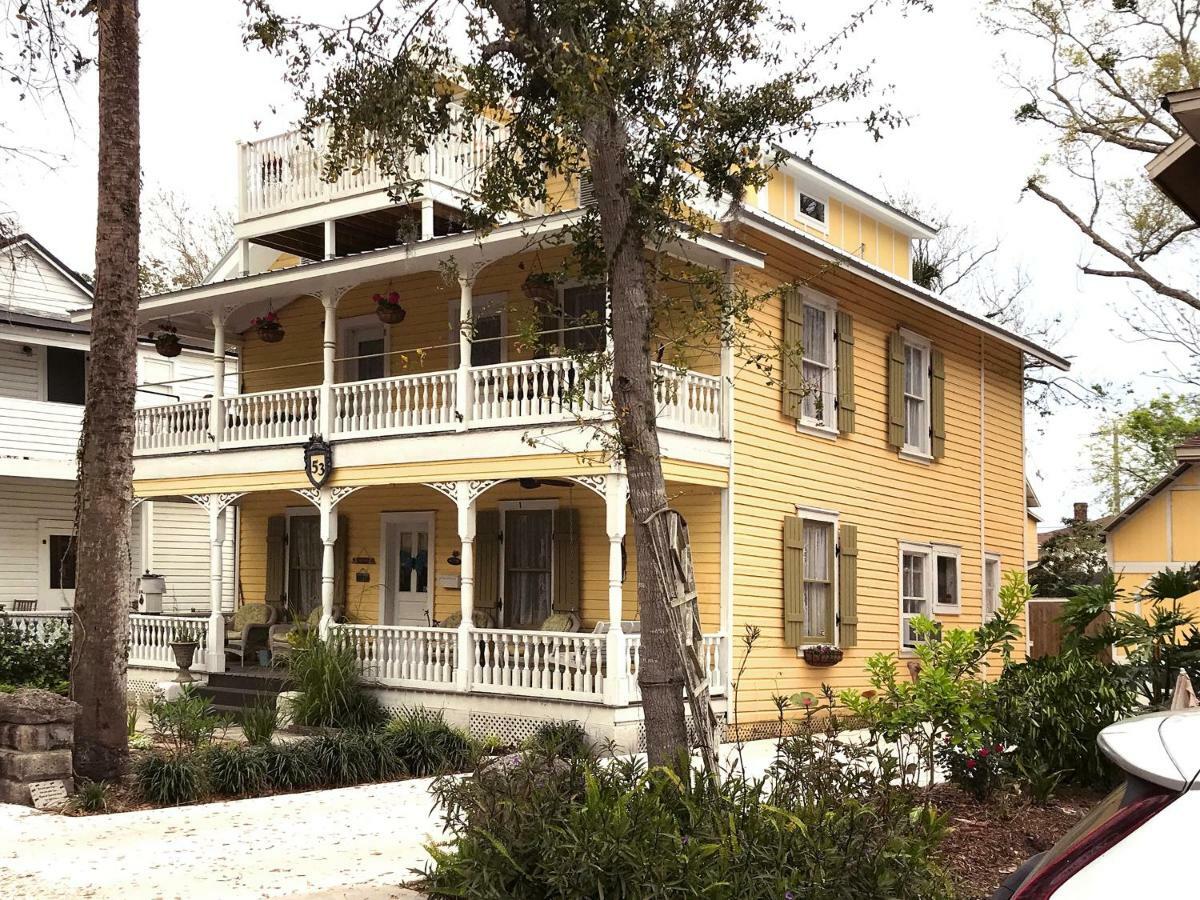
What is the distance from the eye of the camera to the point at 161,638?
18.8m

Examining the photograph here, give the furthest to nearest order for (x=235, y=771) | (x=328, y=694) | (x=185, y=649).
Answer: (x=185, y=649) → (x=328, y=694) → (x=235, y=771)

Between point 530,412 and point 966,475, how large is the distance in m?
9.52

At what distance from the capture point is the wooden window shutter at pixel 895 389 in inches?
758

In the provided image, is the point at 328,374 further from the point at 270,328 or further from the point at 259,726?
the point at 259,726

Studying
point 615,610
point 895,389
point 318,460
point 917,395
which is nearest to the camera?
point 615,610

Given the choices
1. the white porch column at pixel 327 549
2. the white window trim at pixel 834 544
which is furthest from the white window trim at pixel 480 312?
the white window trim at pixel 834 544

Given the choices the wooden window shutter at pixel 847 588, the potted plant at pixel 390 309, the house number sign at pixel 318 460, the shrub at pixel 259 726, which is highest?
the potted plant at pixel 390 309

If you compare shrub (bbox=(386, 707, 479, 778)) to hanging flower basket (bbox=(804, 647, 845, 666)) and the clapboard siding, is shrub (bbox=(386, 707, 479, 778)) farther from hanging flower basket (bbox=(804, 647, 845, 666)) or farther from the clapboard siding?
the clapboard siding

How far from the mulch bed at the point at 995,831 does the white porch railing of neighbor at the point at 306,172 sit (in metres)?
10.8

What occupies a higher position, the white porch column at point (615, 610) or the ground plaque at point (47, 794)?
the white porch column at point (615, 610)

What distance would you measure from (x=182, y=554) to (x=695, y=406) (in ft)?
52.8

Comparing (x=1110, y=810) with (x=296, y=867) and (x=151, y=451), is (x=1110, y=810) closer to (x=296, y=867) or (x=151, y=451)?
(x=296, y=867)

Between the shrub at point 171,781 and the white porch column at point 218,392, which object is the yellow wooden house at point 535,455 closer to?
the white porch column at point 218,392

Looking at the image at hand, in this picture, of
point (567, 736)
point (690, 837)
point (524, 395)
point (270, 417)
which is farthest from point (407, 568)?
point (690, 837)
